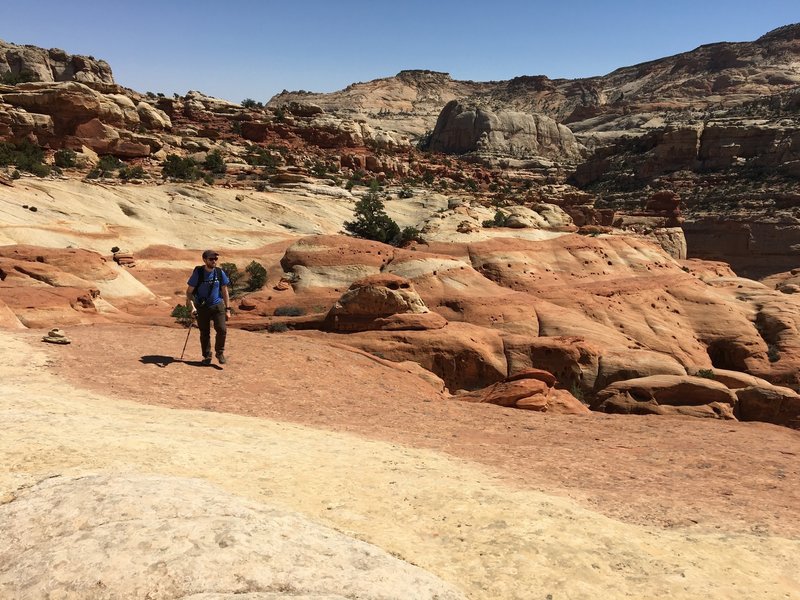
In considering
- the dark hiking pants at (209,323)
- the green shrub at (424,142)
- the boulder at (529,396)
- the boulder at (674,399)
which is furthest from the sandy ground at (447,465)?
the green shrub at (424,142)

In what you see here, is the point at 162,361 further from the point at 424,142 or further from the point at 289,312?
the point at 424,142

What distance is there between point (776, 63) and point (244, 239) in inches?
6601

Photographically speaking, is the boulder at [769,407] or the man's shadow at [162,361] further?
the boulder at [769,407]

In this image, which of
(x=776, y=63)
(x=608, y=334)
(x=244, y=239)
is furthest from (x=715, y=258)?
(x=776, y=63)

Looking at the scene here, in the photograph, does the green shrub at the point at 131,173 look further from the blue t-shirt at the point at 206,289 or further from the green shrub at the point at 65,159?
the blue t-shirt at the point at 206,289

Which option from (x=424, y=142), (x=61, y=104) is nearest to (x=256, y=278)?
(x=61, y=104)

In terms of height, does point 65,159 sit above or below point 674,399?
above

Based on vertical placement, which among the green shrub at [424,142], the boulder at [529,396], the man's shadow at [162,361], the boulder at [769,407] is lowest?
the boulder at [769,407]

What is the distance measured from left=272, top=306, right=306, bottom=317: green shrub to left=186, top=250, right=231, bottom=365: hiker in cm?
928

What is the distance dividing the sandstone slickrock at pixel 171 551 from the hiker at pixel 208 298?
21.3 feet

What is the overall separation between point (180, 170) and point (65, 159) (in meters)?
7.51

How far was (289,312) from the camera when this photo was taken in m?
20.5

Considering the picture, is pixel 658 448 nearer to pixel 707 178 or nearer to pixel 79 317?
pixel 79 317

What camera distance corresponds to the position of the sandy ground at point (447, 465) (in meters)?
4.63
